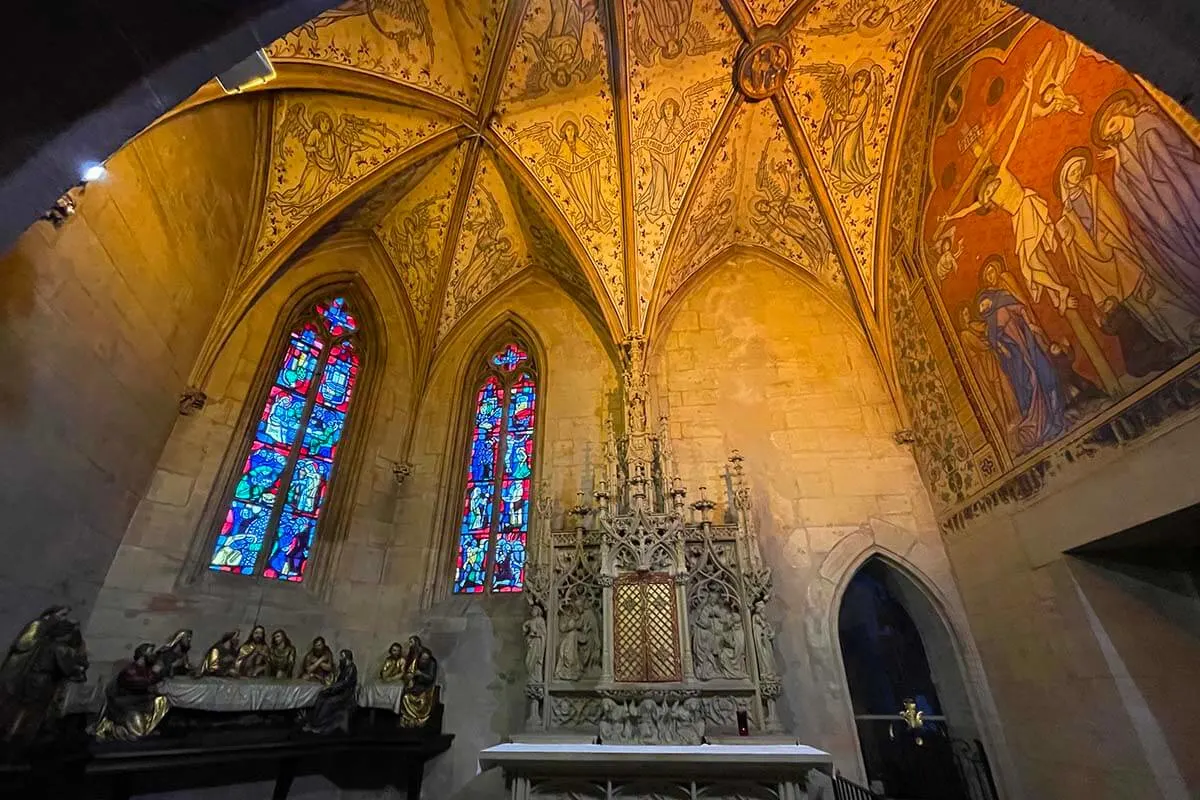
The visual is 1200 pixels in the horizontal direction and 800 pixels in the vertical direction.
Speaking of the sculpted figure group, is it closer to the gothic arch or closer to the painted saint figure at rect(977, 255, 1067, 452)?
the gothic arch

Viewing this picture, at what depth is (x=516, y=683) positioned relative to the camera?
635 centimetres

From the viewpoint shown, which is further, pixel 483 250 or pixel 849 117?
pixel 483 250

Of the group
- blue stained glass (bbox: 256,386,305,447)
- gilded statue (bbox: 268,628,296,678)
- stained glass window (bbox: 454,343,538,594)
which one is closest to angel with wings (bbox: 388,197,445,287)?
stained glass window (bbox: 454,343,538,594)

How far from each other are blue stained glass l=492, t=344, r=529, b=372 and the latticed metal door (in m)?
4.50

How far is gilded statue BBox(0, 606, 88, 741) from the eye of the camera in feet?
12.6

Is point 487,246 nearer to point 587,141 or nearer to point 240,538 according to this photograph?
point 587,141

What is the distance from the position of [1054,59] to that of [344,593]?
939 cm

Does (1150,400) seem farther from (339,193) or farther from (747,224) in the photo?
(339,193)

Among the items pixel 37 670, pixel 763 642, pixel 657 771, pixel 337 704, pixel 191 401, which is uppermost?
pixel 191 401

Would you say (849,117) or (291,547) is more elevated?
(849,117)

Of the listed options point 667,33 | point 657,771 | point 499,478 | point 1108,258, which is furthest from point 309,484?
point 1108,258

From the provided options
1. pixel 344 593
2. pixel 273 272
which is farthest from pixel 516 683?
pixel 273 272

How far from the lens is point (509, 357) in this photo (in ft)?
30.6

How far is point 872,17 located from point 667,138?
282 cm
